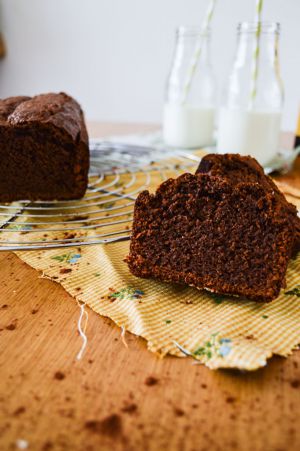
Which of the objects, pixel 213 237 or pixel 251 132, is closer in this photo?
pixel 213 237

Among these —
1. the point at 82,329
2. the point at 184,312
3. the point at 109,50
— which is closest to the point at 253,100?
the point at 184,312

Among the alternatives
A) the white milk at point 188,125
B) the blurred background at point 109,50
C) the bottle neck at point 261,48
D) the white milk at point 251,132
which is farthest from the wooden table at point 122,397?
the blurred background at point 109,50

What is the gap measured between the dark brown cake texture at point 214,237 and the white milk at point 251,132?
163cm

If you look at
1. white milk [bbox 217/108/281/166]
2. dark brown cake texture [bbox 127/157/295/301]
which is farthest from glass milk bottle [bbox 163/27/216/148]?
dark brown cake texture [bbox 127/157/295/301]

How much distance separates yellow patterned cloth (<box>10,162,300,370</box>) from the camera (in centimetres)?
143

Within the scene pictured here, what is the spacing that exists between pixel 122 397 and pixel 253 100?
2.42 meters

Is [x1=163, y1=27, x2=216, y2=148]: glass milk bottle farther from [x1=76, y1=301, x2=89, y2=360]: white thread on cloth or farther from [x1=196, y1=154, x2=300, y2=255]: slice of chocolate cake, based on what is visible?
[x1=76, y1=301, x2=89, y2=360]: white thread on cloth

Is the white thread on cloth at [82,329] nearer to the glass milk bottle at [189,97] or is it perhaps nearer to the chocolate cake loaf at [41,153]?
the chocolate cake loaf at [41,153]

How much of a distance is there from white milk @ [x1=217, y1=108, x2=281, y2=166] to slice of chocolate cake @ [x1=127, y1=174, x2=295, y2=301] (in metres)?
1.65

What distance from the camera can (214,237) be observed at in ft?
5.51

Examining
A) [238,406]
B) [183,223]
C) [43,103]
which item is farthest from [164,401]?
[43,103]

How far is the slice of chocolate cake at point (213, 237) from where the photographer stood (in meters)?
1.63

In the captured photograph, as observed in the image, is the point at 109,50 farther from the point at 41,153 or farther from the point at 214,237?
the point at 214,237

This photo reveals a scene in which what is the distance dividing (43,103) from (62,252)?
39.1 inches
